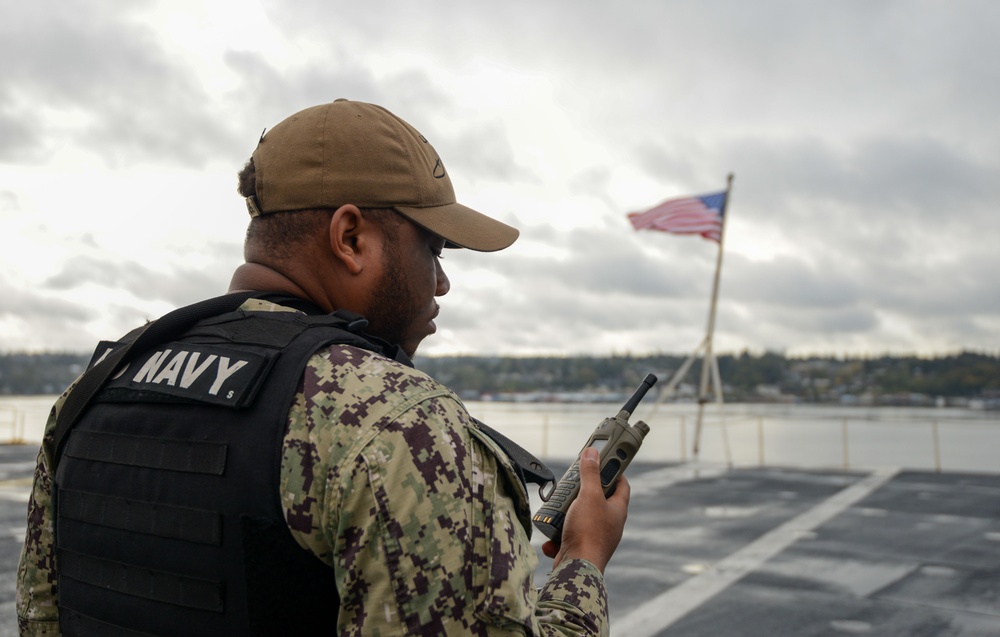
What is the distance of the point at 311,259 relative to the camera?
1514 mm

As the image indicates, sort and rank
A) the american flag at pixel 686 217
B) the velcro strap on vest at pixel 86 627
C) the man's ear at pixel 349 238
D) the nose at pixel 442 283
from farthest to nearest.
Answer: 1. the american flag at pixel 686 217
2. the nose at pixel 442 283
3. the man's ear at pixel 349 238
4. the velcro strap on vest at pixel 86 627

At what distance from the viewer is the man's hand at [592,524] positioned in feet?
4.85

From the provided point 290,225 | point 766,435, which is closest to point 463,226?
point 290,225

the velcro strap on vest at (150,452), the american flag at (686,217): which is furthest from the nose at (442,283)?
the american flag at (686,217)

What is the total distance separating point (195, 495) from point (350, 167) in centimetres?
61

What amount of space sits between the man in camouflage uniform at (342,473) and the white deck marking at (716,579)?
440 centimetres

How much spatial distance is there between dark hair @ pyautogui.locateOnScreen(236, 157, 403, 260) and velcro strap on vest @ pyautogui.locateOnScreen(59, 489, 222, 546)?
1.64 feet

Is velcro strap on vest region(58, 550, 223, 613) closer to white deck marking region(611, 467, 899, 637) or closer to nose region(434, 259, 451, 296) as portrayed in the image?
nose region(434, 259, 451, 296)

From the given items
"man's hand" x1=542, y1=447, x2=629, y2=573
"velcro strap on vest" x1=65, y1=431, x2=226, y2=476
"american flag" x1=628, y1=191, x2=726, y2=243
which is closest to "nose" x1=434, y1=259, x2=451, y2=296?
"man's hand" x1=542, y1=447, x2=629, y2=573

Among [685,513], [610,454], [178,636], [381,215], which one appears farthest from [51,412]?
[685,513]

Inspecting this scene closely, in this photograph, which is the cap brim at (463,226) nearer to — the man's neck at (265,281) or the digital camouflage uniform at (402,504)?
the man's neck at (265,281)

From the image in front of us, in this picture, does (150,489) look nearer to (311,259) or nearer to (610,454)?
(311,259)

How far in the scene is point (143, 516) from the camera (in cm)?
133

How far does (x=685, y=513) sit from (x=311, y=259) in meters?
9.54
